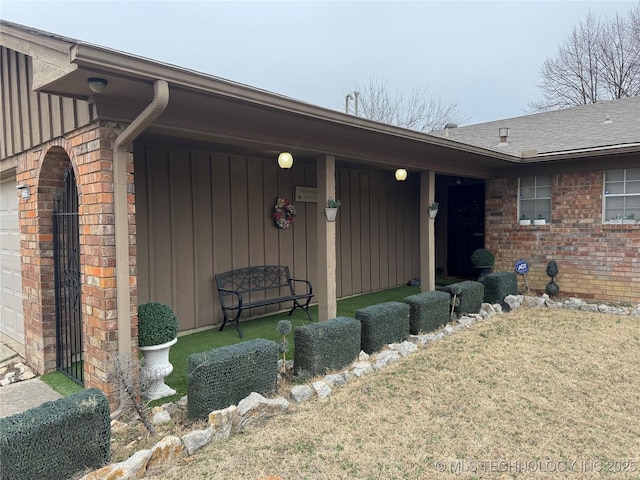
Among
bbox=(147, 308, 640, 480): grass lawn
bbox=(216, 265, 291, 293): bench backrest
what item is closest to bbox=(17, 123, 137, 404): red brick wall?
bbox=(147, 308, 640, 480): grass lawn

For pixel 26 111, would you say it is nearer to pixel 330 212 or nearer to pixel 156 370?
pixel 156 370

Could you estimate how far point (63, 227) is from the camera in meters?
3.99

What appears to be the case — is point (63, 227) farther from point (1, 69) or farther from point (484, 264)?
point (484, 264)

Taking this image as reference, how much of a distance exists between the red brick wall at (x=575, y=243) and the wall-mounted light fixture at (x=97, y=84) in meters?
6.94

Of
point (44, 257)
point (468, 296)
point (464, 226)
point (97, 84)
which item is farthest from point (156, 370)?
point (464, 226)

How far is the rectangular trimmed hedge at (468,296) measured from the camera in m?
5.65

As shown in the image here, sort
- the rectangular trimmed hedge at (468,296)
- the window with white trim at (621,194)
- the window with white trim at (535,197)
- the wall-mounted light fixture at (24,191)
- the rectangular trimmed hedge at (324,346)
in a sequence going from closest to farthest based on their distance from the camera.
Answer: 1. the rectangular trimmed hedge at (324,346)
2. the wall-mounted light fixture at (24,191)
3. the rectangular trimmed hedge at (468,296)
4. the window with white trim at (621,194)
5. the window with white trim at (535,197)

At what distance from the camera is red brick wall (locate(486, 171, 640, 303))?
646 centimetres

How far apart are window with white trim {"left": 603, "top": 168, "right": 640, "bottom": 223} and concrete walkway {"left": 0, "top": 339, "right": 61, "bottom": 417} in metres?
7.75

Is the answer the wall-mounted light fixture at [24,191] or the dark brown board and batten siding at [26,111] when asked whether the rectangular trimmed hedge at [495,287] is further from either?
the wall-mounted light fixture at [24,191]

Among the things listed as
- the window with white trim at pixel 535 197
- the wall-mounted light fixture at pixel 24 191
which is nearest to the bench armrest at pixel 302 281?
the wall-mounted light fixture at pixel 24 191

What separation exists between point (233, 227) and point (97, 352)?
8.84 feet

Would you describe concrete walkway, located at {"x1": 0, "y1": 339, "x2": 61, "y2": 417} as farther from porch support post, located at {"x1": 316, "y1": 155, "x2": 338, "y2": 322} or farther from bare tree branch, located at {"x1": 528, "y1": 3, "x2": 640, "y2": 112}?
bare tree branch, located at {"x1": 528, "y1": 3, "x2": 640, "y2": 112}

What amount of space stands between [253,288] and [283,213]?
1.22 m
